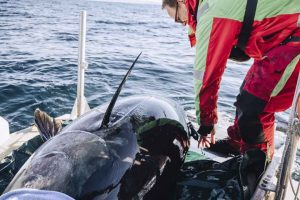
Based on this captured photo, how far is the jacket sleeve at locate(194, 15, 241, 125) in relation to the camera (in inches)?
102

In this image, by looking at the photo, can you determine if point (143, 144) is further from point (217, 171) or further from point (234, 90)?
point (234, 90)

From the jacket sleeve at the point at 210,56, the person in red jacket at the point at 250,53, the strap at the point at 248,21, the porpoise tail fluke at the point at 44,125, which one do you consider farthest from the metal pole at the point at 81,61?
the strap at the point at 248,21

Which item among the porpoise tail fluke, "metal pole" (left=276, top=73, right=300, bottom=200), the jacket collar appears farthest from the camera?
the jacket collar

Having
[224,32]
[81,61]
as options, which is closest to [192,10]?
[224,32]

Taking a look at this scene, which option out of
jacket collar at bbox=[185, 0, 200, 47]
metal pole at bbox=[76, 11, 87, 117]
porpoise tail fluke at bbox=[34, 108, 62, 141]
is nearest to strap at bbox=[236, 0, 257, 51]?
jacket collar at bbox=[185, 0, 200, 47]

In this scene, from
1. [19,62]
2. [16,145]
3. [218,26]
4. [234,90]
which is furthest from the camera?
[19,62]

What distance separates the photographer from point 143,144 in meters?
2.40

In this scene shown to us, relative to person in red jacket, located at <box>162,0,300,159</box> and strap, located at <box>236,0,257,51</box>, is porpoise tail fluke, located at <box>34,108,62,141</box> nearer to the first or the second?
person in red jacket, located at <box>162,0,300,159</box>

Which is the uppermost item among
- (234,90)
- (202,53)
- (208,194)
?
(202,53)

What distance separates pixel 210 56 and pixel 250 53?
1.77ft

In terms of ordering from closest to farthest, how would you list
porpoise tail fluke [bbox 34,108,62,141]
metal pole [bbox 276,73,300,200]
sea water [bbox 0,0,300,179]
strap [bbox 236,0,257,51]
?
1. metal pole [bbox 276,73,300,200]
2. strap [bbox 236,0,257,51]
3. porpoise tail fluke [bbox 34,108,62,141]
4. sea water [bbox 0,0,300,179]

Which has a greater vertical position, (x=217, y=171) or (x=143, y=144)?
(x=143, y=144)

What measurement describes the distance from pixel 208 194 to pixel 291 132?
76 centimetres

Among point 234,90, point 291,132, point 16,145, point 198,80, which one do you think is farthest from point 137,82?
point 291,132
